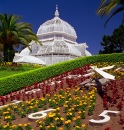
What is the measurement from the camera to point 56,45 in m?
42.2

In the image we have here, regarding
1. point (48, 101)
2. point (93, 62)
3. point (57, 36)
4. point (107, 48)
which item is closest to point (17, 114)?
point (48, 101)

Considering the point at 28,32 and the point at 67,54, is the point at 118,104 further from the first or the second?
the point at 67,54

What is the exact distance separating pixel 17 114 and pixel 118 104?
330 cm

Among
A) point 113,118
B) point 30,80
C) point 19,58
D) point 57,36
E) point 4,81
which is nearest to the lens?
point 113,118

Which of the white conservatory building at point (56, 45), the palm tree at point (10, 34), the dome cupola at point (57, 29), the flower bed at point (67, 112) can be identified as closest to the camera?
the flower bed at point (67, 112)

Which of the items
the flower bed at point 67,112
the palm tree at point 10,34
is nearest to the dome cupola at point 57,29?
the palm tree at point 10,34

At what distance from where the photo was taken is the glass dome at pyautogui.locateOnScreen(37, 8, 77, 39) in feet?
152

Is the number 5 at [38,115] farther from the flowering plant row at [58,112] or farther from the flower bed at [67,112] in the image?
the flowering plant row at [58,112]

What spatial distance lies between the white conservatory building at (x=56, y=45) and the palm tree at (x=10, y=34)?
1089 cm

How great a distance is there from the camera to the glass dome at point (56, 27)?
4625cm

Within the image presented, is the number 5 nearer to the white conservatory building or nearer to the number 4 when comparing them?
the number 4

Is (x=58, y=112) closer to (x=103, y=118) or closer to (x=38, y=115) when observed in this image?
(x=38, y=115)

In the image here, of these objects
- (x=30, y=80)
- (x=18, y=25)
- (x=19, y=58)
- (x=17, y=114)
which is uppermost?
(x=18, y=25)

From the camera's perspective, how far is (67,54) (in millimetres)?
40375
